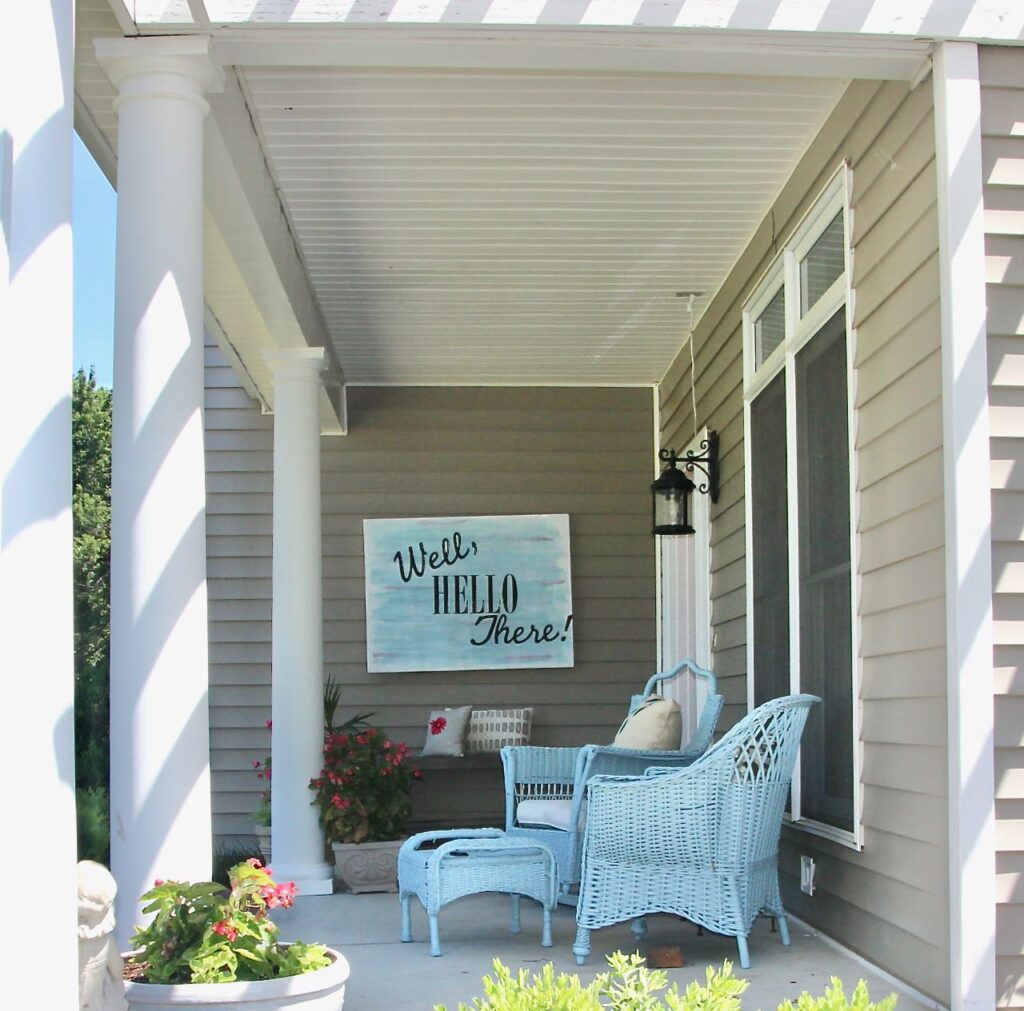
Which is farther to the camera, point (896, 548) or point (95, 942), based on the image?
point (896, 548)

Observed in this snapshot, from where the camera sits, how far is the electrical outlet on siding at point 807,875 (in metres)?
4.40

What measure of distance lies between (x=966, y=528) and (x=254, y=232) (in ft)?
8.37

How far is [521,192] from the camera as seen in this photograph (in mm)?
4941

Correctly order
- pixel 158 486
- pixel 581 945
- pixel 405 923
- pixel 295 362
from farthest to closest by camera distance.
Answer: pixel 295 362 < pixel 405 923 < pixel 581 945 < pixel 158 486

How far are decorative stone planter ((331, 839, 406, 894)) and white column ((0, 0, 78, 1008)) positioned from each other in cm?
393

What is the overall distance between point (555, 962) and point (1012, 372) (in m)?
2.13

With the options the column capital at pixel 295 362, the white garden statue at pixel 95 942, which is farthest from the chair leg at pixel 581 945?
the column capital at pixel 295 362

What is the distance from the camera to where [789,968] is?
12.6 feet

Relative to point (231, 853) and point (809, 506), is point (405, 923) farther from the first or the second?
point (231, 853)

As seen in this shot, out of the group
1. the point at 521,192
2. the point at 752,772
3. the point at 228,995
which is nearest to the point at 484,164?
the point at 521,192

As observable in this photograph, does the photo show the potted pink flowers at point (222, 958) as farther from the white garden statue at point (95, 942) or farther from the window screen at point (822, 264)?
the window screen at point (822, 264)

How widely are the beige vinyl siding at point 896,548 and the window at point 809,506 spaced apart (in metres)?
0.12

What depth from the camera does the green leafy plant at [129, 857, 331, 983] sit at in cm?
273

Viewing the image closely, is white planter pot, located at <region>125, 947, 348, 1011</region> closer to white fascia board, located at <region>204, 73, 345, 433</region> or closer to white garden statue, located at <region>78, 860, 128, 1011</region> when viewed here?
white garden statue, located at <region>78, 860, 128, 1011</region>
